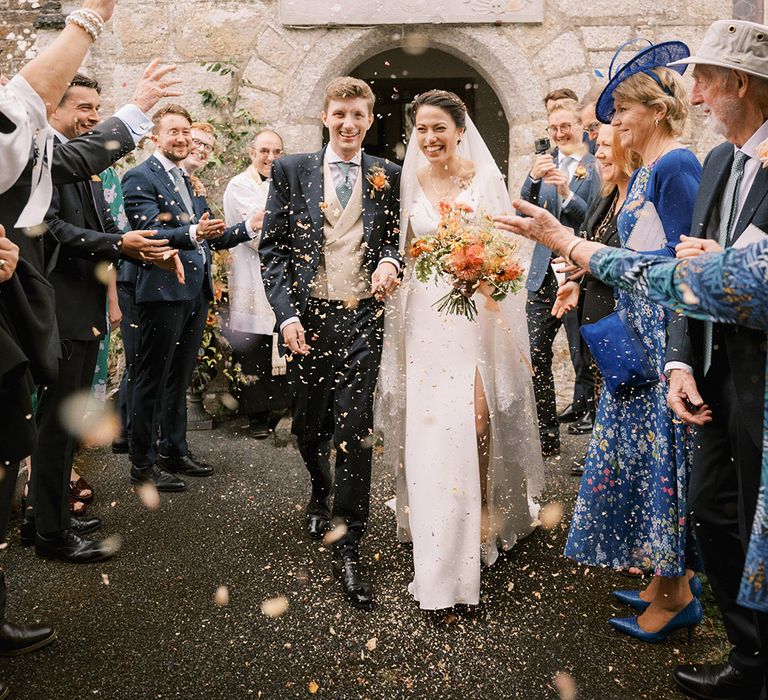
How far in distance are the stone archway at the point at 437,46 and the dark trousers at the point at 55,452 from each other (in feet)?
12.4

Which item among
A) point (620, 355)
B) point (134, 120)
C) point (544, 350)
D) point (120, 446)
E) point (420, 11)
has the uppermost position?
point (420, 11)

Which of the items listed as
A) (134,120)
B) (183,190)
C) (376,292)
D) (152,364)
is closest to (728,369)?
(376,292)

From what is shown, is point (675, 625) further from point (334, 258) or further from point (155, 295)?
point (155, 295)

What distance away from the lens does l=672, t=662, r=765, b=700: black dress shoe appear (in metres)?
2.42

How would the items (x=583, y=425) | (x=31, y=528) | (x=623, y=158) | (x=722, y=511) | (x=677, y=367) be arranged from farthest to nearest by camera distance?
(x=583, y=425), (x=31, y=528), (x=623, y=158), (x=677, y=367), (x=722, y=511)

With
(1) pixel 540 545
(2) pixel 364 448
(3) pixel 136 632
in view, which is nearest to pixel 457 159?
(2) pixel 364 448

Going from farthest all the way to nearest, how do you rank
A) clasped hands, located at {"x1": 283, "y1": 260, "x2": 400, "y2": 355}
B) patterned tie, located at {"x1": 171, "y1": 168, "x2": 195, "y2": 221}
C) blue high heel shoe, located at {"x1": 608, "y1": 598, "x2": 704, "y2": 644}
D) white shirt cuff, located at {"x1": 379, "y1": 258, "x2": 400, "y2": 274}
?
patterned tie, located at {"x1": 171, "y1": 168, "x2": 195, "y2": 221}
white shirt cuff, located at {"x1": 379, "y1": 258, "x2": 400, "y2": 274}
clasped hands, located at {"x1": 283, "y1": 260, "x2": 400, "y2": 355}
blue high heel shoe, located at {"x1": 608, "y1": 598, "x2": 704, "y2": 644}

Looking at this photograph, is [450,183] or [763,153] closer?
[763,153]

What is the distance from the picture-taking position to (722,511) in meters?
2.29

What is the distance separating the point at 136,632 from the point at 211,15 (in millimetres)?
5743

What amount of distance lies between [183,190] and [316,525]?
99.3 inches

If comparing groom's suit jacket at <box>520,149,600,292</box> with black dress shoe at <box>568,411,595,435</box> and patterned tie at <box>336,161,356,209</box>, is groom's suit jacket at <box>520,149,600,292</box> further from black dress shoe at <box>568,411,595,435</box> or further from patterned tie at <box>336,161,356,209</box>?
patterned tie at <box>336,161,356,209</box>

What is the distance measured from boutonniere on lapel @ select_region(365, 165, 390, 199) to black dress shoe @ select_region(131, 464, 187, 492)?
7.83 ft

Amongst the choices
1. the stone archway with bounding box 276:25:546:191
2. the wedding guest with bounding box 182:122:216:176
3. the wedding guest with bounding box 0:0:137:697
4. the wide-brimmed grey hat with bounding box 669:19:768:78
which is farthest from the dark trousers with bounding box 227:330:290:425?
the wide-brimmed grey hat with bounding box 669:19:768:78
